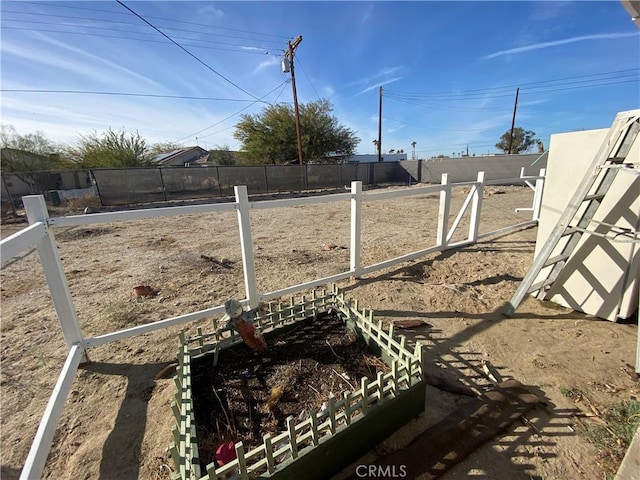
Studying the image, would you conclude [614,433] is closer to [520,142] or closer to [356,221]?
[356,221]

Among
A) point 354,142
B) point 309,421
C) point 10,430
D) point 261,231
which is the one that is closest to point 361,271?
point 309,421

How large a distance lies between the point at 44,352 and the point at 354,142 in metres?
28.7

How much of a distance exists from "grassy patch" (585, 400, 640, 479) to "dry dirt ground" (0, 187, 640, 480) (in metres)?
0.06

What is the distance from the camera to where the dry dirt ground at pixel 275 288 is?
167 centimetres

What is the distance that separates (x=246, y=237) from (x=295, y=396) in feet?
5.15

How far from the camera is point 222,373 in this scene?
2062 mm

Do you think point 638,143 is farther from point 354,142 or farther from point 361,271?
point 354,142

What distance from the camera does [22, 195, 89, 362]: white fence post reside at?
1953mm

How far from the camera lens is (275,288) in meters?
3.84

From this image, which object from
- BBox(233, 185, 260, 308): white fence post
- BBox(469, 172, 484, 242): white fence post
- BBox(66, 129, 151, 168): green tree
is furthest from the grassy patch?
BBox(66, 129, 151, 168): green tree

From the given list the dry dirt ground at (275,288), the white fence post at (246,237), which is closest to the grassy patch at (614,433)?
the dry dirt ground at (275,288)

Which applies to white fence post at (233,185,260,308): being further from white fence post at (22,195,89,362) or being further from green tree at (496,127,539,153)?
green tree at (496,127,539,153)

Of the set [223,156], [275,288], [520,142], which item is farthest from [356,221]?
[520,142]

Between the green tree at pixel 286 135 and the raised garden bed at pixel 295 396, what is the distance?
2534 cm
